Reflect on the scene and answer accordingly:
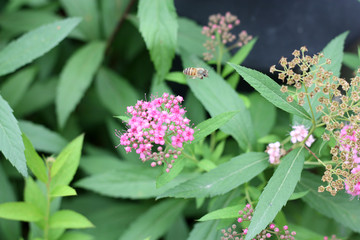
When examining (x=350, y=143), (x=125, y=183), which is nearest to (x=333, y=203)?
(x=350, y=143)

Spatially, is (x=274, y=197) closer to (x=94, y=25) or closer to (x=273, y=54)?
(x=273, y=54)

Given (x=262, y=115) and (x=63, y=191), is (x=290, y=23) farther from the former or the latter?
(x=63, y=191)

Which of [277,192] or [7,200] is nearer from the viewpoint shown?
[277,192]

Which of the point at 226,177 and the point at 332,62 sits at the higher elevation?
the point at 332,62

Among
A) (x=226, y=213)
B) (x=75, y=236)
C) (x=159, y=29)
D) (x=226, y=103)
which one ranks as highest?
(x=159, y=29)

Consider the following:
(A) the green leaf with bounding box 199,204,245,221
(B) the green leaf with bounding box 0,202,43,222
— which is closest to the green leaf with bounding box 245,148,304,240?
(A) the green leaf with bounding box 199,204,245,221

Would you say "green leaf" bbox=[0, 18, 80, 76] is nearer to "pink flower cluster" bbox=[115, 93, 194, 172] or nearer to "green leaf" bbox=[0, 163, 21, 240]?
"green leaf" bbox=[0, 163, 21, 240]
